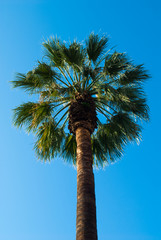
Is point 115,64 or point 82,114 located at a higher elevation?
point 115,64

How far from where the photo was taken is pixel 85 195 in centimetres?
623

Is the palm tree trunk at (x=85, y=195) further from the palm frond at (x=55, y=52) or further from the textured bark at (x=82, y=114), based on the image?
the palm frond at (x=55, y=52)

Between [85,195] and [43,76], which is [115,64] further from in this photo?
[85,195]

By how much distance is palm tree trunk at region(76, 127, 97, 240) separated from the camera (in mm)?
5555

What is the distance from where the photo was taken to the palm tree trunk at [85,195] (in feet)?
18.2

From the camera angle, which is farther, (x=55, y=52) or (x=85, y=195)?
(x=55, y=52)

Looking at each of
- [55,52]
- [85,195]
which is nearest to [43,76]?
[55,52]

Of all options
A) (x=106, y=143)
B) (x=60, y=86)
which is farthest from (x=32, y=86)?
(x=106, y=143)

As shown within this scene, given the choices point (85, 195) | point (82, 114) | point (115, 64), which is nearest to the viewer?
point (85, 195)

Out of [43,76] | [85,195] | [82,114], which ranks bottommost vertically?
[85,195]

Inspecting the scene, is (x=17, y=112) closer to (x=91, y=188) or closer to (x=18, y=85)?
(x=18, y=85)

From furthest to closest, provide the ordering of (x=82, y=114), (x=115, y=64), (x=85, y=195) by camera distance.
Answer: (x=115, y=64), (x=82, y=114), (x=85, y=195)

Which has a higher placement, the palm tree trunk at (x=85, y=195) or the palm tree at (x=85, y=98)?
the palm tree at (x=85, y=98)

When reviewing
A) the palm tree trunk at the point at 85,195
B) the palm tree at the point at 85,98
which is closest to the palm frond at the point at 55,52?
the palm tree at the point at 85,98
